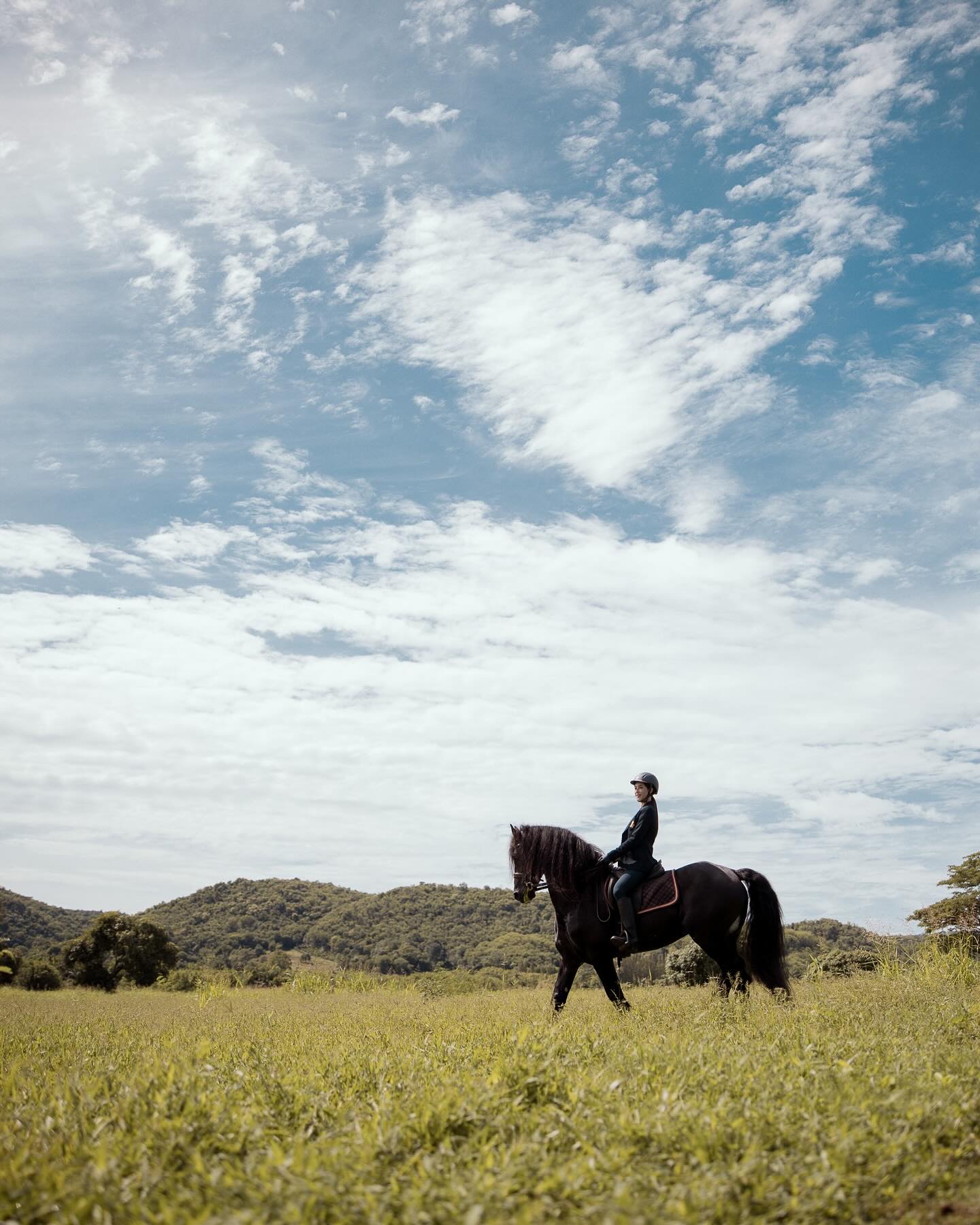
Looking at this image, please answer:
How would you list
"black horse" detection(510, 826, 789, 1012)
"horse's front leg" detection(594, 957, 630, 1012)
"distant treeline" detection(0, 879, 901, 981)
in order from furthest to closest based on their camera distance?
"distant treeline" detection(0, 879, 901, 981)
"horse's front leg" detection(594, 957, 630, 1012)
"black horse" detection(510, 826, 789, 1012)

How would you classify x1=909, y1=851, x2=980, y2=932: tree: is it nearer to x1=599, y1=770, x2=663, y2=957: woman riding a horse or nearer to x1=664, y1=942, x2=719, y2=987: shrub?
x1=664, y1=942, x2=719, y2=987: shrub

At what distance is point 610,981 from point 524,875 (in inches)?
70.2

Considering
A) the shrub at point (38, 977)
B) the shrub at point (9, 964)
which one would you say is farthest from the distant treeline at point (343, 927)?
the shrub at point (38, 977)

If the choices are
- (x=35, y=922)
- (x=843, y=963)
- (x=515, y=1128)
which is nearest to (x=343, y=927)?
(x=35, y=922)

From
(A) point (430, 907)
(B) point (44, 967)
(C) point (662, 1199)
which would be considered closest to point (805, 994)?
(C) point (662, 1199)

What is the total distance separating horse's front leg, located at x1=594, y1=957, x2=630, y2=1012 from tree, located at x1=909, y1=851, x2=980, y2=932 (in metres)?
13.4

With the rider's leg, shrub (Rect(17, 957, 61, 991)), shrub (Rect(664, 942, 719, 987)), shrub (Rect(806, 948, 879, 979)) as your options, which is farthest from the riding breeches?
shrub (Rect(17, 957, 61, 991))

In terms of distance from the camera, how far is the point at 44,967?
2864 cm

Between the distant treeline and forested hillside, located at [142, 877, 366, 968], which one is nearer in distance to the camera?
the distant treeline

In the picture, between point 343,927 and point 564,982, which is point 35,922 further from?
point 564,982

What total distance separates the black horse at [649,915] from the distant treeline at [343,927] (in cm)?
1827

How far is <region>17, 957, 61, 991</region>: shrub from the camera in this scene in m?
27.9

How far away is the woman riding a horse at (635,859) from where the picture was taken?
10750 mm

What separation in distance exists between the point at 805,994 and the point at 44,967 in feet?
88.9
